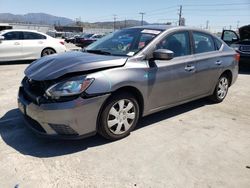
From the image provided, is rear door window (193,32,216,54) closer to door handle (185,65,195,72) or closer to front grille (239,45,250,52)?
door handle (185,65,195,72)

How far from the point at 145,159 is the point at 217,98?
3067mm

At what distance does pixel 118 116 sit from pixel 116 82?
50 centimetres

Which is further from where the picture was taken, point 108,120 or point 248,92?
point 248,92

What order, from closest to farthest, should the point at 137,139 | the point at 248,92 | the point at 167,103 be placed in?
1. the point at 137,139
2. the point at 167,103
3. the point at 248,92

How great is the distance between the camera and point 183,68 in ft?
15.7

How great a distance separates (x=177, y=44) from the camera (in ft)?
15.9

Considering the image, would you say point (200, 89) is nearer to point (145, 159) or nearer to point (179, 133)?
point (179, 133)

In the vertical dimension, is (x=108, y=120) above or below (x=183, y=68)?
below

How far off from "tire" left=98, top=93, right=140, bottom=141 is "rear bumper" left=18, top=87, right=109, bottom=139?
0.13m

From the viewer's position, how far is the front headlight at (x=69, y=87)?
3.49 meters

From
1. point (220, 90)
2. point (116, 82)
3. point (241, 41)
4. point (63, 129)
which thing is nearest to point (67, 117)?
point (63, 129)

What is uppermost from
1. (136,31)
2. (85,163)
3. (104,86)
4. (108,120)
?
(136,31)

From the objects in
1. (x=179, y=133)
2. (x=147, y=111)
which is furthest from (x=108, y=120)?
(x=179, y=133)

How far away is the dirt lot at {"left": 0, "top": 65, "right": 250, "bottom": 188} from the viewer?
311 cm
